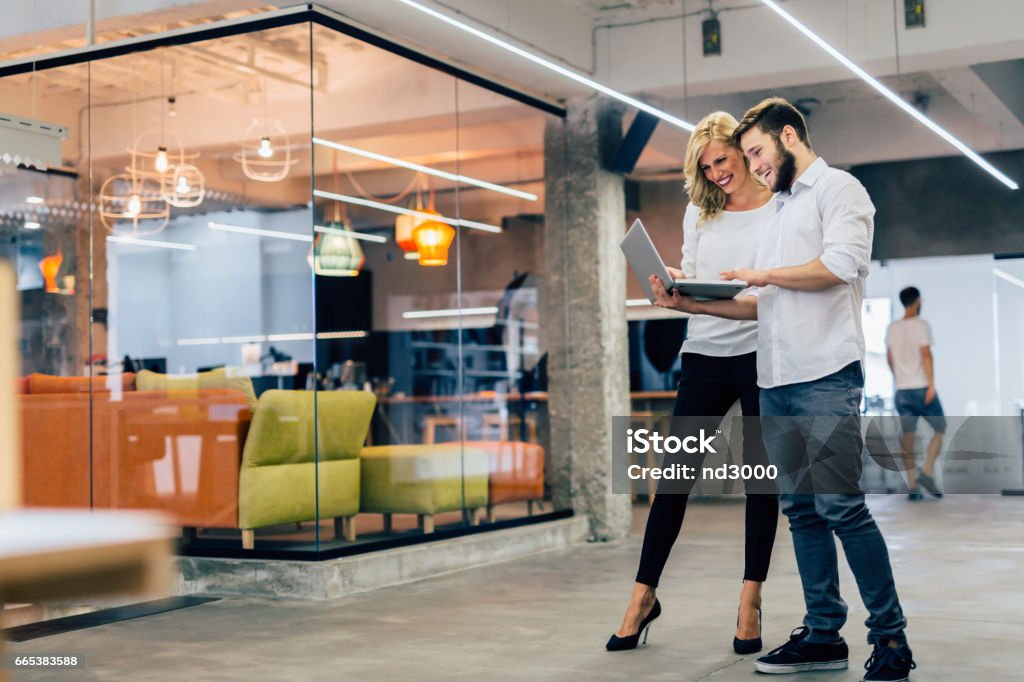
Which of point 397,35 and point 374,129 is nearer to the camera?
point 397,35

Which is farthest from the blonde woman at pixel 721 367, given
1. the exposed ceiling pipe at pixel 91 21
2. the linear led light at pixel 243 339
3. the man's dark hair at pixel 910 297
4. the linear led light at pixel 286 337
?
the man's dark hair at pixel 910 297

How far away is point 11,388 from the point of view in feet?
8.18

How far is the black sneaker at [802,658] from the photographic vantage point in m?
3.28

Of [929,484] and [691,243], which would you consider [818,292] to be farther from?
[929,484]

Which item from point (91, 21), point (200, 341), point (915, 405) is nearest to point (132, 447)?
point (91, 21)

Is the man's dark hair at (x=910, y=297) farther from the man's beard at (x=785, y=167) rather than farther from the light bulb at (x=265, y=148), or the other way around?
the man's beard at (x=785, y=167)

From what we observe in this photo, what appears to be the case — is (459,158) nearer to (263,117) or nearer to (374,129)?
(374,129)

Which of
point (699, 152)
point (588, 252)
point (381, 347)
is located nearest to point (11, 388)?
point (699, 152)

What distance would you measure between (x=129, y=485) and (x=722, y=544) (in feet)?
10.6

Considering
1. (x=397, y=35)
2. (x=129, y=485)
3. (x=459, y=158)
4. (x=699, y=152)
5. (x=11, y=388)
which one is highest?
(x=397, y=35)

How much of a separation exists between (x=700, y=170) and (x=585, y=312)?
3577 mm

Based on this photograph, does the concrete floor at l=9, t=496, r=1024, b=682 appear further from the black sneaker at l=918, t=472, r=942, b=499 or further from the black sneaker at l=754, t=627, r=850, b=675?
the black sneaker at l=918, t=472, r=942, b=499

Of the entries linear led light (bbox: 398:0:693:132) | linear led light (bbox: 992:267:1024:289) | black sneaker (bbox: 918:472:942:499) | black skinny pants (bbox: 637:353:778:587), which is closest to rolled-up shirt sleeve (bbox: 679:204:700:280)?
black skinny pants (bbox: 637:353:778:587)

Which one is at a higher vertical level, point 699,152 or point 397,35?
point 397,35
